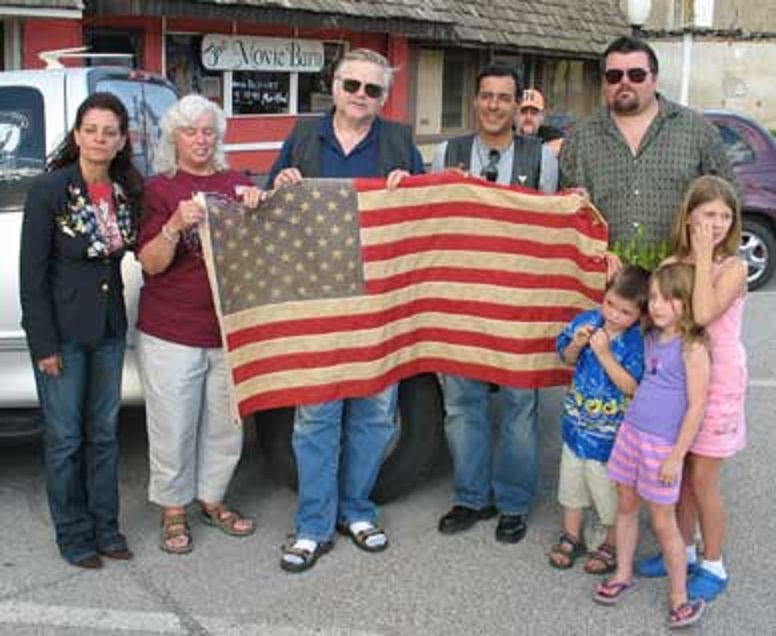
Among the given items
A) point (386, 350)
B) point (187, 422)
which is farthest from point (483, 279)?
point (187, 422)

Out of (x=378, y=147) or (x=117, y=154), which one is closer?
(x=117, y=154)

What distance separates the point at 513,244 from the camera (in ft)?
13.7

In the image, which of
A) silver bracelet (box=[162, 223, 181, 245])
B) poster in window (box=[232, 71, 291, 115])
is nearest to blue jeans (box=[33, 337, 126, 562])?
silver bracelet (box=[162, 223, 181, 245])

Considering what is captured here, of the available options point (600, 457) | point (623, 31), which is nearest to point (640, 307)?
point (600, 457)

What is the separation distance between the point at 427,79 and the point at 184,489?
1293 cm

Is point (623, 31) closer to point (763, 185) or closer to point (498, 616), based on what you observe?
point (763, 185)

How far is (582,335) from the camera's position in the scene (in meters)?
3.90

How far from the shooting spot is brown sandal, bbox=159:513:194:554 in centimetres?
418

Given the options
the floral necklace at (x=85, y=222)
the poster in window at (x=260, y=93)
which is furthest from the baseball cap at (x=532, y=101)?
the poster in window at (x=260, y=93)

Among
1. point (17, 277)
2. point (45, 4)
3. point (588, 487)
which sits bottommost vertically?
point (588, 487)

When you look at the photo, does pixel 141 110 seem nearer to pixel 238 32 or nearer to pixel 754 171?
pixel 754 171

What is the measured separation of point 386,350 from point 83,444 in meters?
1.21

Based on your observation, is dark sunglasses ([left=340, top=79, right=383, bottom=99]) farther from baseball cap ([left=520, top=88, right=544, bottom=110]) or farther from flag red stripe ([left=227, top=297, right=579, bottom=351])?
baseball cap ([left=520, top=88, right=544, bottom=110])

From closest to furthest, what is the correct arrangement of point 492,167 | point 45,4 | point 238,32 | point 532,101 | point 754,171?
point 492,167 → point 532,101 → point 45,4 → point 754,171 → point 238,32
